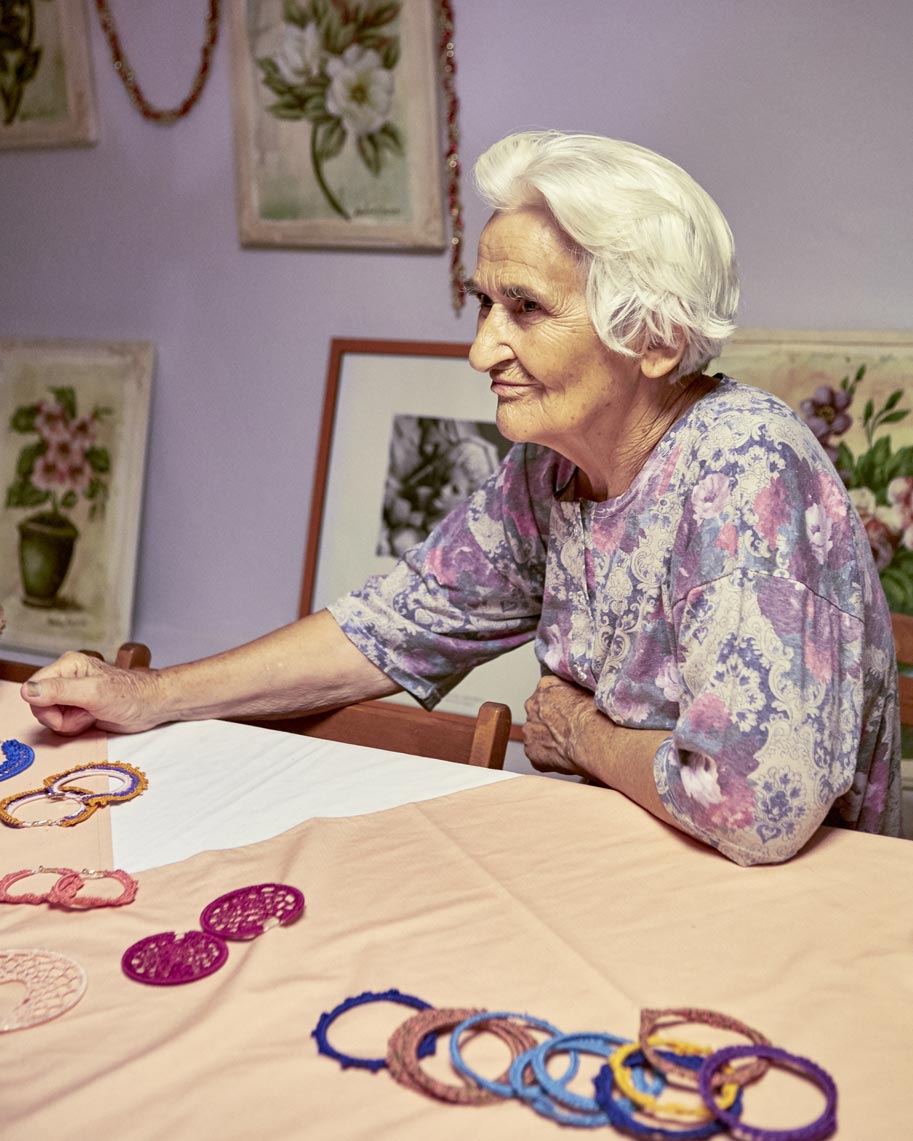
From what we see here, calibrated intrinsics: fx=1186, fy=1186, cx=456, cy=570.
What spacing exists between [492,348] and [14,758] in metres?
0.81

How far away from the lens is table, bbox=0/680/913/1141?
80cm

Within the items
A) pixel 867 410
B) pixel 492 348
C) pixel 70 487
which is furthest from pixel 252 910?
pixel 70 487

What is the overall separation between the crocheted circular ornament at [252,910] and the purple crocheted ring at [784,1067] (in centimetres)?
40

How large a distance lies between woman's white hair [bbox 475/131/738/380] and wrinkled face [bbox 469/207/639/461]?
0.03 metres

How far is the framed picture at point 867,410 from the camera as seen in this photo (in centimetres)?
→ 262

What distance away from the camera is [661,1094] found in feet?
2.68

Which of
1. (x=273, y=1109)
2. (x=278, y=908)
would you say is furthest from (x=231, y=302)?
(x=273, y=1109)

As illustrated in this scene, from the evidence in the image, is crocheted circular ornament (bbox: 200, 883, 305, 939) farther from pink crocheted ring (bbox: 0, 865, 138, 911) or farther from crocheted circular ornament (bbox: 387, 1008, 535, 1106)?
crocheted circular ornament (bbox: 387, 1008, 535, 1106)

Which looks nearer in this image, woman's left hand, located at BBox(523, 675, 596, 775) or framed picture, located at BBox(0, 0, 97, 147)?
woman's left hand, located at BBox(523, 675, 596, 775)

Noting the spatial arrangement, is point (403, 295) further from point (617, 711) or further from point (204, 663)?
point (617, 711)

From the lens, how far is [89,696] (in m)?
1.57

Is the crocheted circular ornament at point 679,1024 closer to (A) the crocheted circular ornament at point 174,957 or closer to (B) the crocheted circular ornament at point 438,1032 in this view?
(B) the crocheted circular ornament at point 438,1032

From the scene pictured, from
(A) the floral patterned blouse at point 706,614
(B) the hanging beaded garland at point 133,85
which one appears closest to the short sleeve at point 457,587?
(A) the floral patterned blouse at point 706,614

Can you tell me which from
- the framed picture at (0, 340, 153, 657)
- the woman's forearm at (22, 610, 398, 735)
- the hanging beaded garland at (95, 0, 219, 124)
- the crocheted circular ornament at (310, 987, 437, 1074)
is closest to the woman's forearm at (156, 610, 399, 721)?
the woman's forearm at (22, 610, 398, 735)
